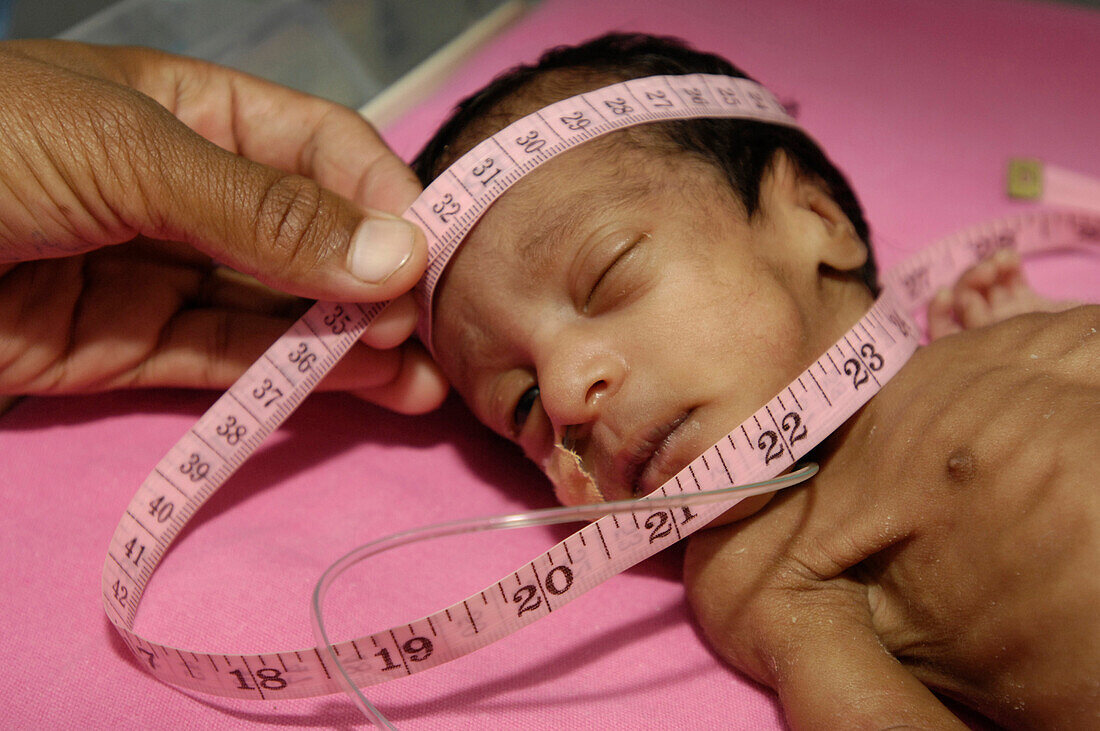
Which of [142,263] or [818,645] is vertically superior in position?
[142,263]

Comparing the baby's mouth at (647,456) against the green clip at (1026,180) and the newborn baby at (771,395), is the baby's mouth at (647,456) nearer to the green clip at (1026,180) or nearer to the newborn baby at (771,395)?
the newborn baby at (771,395)

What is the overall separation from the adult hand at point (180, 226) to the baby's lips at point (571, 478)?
369 millimetres

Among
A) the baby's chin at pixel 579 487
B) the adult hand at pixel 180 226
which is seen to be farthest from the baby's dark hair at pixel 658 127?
the baby's chin at pixel 579 487

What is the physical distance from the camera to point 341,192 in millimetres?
1697

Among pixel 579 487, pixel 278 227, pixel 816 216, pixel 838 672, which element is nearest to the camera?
pixel 838 672

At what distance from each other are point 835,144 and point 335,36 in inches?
62.7

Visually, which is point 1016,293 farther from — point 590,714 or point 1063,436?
point 590,714

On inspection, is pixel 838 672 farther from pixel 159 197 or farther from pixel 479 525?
pixel 159 197

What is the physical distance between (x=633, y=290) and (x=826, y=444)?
436mm

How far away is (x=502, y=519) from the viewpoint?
→ 39.8 inches

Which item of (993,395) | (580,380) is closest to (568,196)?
(580,380)

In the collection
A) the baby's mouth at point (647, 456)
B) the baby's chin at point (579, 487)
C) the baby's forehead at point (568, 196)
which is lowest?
the baby's chin at point (579, 487)

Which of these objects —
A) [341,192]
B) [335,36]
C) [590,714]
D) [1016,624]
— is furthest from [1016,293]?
[335,36]

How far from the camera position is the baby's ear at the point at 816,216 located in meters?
1.49
